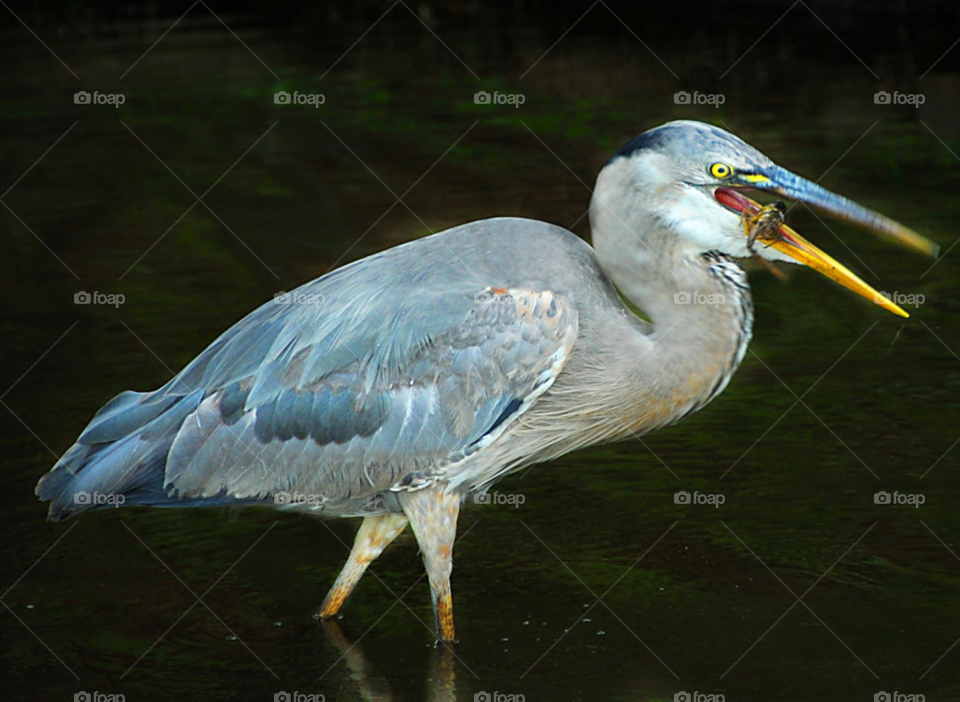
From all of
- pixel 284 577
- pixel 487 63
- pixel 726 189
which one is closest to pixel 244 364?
pixel 284 577

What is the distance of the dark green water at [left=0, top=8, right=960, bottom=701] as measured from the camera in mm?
5863

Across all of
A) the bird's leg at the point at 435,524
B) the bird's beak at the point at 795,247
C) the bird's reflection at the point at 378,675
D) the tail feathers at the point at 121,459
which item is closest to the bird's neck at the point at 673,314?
the bird's beak at the point at 795,247

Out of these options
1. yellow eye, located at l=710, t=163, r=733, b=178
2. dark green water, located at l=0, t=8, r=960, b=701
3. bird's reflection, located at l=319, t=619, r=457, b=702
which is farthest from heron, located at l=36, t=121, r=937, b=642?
dark green water, located at l=0, t=8, r=960, b=701

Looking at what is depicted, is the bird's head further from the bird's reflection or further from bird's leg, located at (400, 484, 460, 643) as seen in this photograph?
the bird's reflection

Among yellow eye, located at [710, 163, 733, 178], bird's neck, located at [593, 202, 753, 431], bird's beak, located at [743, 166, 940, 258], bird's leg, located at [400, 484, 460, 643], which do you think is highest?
yellow eye, located at [710, 163, 733, 178]

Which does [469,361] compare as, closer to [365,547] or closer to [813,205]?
[365,547]

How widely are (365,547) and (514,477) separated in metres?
1.72

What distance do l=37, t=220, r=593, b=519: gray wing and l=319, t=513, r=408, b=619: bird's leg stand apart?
0.17 m

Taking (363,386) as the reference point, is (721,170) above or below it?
above

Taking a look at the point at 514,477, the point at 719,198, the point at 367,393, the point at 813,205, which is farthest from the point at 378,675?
the point at 813,205

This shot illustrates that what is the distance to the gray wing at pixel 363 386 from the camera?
5.51 meters

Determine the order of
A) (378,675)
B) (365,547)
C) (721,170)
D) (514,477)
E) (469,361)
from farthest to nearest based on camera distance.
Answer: (514,477) < (365,547) < (378,675) < (469,361) < (721,170)

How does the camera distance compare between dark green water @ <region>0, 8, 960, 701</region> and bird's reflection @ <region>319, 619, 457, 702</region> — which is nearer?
bird's reflection @ <region>319, 619, 457, 702</region>

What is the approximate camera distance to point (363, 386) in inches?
225
